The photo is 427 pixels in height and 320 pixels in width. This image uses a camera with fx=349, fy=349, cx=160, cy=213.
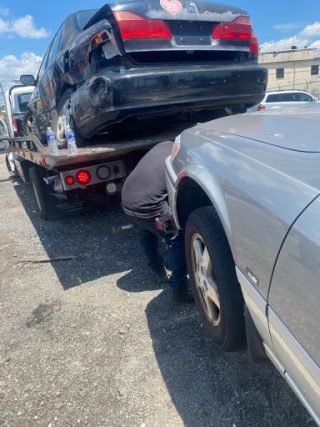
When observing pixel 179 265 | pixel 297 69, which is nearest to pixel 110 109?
pixel 179 265

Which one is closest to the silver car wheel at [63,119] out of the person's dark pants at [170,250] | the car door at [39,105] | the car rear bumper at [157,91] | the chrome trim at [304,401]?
the car rear bumper at [157,91]

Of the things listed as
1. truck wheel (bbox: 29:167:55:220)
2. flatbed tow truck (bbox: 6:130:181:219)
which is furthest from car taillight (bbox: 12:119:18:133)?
flatbed tow truck (bbox: 6:130:181:219)

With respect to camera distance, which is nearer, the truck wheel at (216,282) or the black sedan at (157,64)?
the truck wheel at (216,282)

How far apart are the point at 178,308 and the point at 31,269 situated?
1844 mm

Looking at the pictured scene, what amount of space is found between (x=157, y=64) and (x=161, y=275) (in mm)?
1938

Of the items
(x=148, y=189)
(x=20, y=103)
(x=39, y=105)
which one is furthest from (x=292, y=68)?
(x=148, y=189)

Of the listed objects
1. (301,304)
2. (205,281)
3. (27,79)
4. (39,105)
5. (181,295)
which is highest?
(27,79)

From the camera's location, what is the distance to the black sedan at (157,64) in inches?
120

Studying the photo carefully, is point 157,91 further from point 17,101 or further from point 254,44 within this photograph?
point 17,101

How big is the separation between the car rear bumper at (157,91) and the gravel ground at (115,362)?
148 centimetres

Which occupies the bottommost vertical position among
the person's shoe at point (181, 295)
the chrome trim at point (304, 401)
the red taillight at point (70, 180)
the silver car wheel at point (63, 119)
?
the person's shoe at point (181, 295)

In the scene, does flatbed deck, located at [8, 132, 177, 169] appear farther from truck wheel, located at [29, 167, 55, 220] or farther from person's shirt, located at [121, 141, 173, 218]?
truck wheel, located at [29, 167, 55, 220]

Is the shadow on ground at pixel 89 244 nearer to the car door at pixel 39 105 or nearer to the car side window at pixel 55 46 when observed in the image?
the car door at pixel 39 105

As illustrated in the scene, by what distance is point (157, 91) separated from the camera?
3152mm
